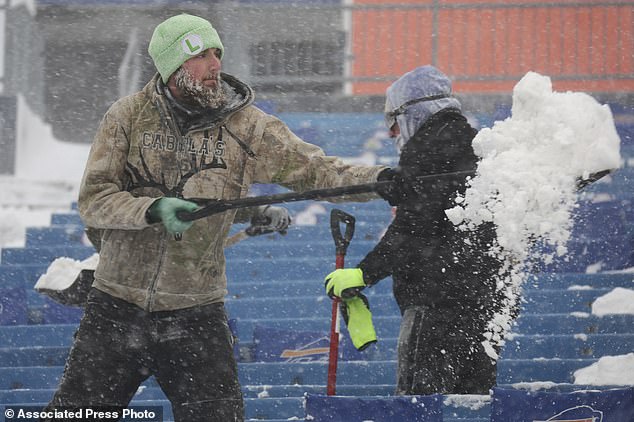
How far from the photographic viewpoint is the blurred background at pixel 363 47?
37.1 feet

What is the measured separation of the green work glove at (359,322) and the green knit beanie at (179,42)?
45.1 inches

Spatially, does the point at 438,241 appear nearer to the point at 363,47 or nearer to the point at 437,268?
the point at 437,268

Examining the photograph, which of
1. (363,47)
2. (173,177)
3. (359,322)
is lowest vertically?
(359,322)

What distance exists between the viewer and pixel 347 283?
4090 mm

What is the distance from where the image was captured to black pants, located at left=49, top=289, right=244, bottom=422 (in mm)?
3467

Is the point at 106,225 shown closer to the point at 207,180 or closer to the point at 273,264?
the point at 207,180

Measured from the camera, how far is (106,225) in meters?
3.51

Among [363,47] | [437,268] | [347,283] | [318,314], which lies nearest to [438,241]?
[437,268]

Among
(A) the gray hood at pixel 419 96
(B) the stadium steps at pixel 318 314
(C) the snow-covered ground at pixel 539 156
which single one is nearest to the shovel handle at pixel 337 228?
(A) the gray hood at pixel 419 96

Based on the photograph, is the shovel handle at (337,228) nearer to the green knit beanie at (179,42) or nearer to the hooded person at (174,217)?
the hooded person at (174,217)

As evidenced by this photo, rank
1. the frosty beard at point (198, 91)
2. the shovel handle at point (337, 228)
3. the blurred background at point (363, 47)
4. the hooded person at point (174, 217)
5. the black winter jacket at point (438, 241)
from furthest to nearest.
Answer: the blurred background at point (363, 47), the shovel handle at point (337, 228), the black winter jacket at point (438, 241), the frosty beard at point (198, 91), the hooded person at point (174, 217)

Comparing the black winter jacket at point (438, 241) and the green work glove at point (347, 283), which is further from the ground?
the black winter jacket at point (438, 241)

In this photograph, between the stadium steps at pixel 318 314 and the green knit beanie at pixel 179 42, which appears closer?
the green knit beanie at pixel 179 42

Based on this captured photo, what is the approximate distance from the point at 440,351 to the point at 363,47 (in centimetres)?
837
